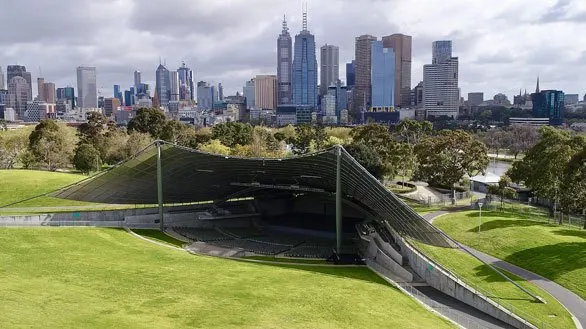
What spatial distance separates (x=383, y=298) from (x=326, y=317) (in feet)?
15.9

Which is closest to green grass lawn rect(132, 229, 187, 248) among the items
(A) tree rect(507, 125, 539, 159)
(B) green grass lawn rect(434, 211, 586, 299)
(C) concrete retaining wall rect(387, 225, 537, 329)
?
(C) concrete retaining wall rect(387, 225, 537, 329)

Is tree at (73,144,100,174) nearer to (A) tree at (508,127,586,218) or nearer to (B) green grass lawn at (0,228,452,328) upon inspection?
(B) green grass lawn at (0,228,452,328)

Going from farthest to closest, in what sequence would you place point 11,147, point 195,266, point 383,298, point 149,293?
1. point 11,147
2. point 195,266
3. point 383,298
4. point 149,293

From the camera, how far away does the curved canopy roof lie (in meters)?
31.5

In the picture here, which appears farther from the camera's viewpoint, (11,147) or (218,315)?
(11,147)

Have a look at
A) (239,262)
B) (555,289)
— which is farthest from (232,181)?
(555,289)

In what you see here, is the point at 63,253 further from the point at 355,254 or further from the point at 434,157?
the point at 434,157

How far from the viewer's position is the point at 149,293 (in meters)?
24.7

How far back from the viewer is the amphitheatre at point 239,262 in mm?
22828

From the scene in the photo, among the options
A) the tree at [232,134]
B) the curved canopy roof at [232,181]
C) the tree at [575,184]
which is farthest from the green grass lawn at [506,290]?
the tree at [232,134]

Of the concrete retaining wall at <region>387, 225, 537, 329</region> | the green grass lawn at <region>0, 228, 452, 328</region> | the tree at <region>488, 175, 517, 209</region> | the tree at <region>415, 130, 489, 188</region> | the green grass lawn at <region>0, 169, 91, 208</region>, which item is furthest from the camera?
the tree at <region>415, 130, 489, 188</region>

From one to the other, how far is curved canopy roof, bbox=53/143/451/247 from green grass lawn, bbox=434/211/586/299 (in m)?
7.65

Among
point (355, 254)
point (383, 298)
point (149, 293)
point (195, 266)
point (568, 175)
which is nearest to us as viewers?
point (149, 293)

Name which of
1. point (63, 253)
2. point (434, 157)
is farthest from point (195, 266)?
point (434, 157)
